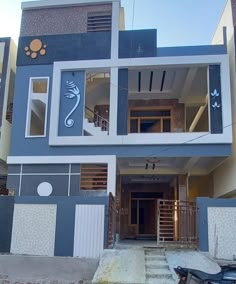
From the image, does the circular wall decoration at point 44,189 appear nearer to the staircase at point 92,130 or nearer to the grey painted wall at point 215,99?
the staircase at point 92,130

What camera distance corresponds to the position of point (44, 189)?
15125 mm

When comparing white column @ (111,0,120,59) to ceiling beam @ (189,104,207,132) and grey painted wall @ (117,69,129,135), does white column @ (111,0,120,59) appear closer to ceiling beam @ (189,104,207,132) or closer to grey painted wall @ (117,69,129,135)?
grey painted wall @ (117,69,129,135)

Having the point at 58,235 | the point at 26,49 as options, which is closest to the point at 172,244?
the point at 58,235

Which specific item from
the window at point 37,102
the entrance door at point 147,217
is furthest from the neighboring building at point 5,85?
the entrance door at point 147,217

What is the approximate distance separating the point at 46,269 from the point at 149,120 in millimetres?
8989

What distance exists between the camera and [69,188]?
49.2ft

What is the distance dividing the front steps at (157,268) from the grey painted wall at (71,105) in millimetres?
5723

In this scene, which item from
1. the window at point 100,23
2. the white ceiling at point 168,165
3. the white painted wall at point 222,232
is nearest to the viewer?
the white painted wall at point 222,232

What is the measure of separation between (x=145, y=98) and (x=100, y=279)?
1059cm

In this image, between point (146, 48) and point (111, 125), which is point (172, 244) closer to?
point (111, 125)

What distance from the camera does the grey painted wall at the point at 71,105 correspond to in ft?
50.1

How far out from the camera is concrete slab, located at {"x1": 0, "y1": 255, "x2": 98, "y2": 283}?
11.4 metres

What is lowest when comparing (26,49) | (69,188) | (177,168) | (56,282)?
(56,282)

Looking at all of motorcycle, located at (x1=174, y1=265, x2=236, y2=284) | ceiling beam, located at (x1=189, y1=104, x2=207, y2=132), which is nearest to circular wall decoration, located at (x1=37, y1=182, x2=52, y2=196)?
ceiling beam, located at (x1=189, y1=104, x2=207, y2=132)
